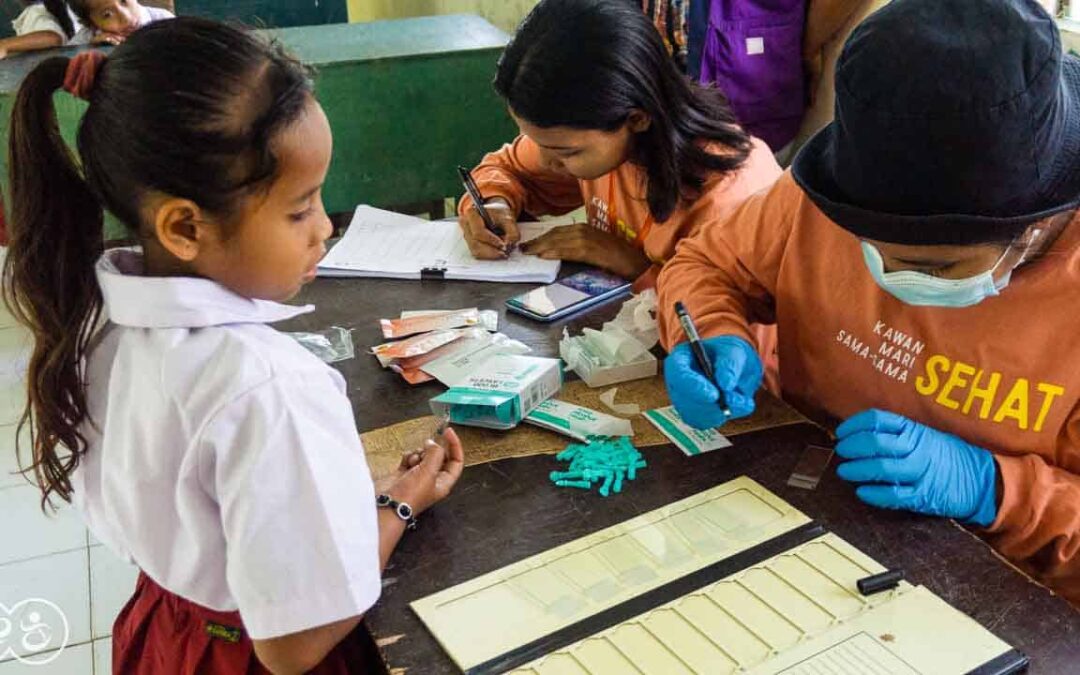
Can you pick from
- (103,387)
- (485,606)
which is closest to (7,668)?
(103,387)

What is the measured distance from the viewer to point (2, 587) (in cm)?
221

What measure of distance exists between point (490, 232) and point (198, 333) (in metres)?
0.99

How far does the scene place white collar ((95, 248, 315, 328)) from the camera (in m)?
0.82

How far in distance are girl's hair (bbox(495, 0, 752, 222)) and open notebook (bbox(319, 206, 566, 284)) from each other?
0.27 meters

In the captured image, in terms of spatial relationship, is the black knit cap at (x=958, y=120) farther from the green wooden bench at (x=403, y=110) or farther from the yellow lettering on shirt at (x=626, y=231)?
the green wooden bench at (x=403, y=110)

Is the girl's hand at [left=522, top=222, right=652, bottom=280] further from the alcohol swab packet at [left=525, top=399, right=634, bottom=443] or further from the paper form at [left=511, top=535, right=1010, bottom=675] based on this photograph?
the paper form at [left=511, top=535, right=1010, bottom=675]

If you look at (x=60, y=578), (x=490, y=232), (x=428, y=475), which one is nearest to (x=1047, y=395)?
(x=428, y=475)

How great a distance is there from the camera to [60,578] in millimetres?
2260

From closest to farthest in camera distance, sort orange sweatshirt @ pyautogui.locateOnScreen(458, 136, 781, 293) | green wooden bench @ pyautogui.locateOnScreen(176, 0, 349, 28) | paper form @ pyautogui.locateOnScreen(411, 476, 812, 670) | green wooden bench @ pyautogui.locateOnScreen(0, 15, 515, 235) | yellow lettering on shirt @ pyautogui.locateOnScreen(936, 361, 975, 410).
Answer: paper form @ pyautogui.locateOnScreen(411, 476, 812, 670)
yellow lettering on shirt @ pyautogui.locateOnScreen(936, 361, 975, 410)
orange sweatshirt @ pyautogui.locateOnScreen(458, 136, 781, 293)
green wooden bench @ pyautogui.locateOnScreen(0, 15, 515, 235)
green wooden bench @ pyautogui.locateOnScreen(176, 0, 349, 28)

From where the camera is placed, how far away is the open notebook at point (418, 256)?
5.59 ft

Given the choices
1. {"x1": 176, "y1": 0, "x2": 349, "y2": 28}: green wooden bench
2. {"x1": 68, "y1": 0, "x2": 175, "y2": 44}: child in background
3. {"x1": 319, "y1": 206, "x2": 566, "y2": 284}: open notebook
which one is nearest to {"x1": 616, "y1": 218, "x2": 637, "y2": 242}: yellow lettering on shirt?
{"x1": 319, "y1": 206, "x2": 566, "y2": 284}: open notebook

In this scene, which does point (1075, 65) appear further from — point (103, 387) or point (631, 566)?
point (103, 387)

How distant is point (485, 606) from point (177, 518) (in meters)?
0.30

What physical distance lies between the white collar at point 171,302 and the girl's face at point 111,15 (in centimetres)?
270
